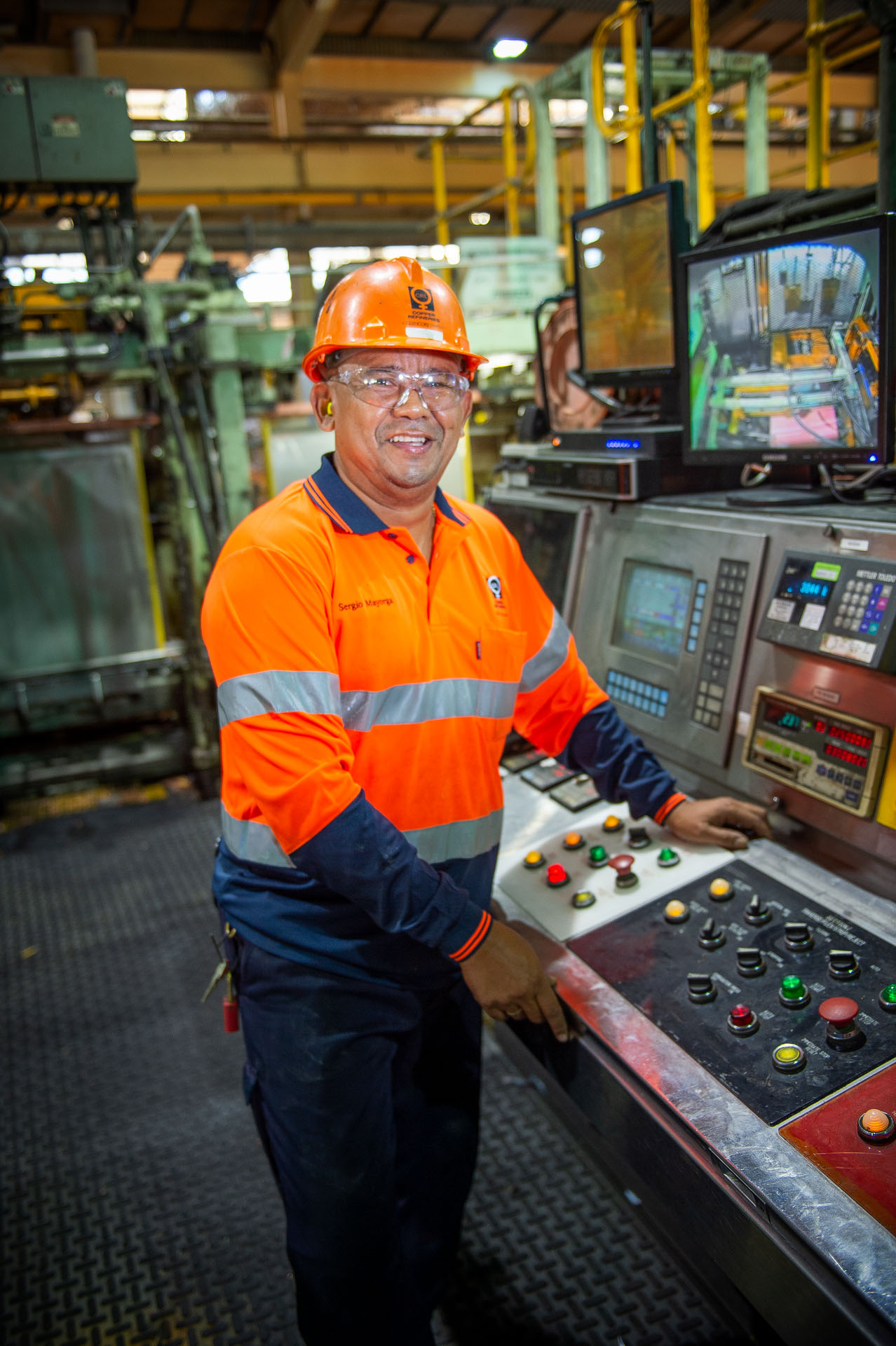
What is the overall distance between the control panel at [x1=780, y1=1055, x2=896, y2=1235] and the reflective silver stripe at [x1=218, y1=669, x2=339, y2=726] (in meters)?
0.79

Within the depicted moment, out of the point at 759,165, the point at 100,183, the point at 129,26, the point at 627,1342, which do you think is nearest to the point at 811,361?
the point at 627,1342

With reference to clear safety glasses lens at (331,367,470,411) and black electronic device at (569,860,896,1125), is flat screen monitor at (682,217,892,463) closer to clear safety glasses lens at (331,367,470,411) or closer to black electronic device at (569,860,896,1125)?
clear safety glasses lens at (331,367,470,411)

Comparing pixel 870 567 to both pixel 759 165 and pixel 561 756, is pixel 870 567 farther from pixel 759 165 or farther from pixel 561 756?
pixel 759 165

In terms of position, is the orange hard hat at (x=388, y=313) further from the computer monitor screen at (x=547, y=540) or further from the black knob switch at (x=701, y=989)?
the black knob switch at (x=701, y=989)

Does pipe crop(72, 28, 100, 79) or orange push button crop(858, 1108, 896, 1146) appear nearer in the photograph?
orange push button crop(858, 1108, 896, 1146)

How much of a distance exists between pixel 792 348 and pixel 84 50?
7993 millimetres

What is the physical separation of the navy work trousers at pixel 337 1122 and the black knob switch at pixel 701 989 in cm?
48

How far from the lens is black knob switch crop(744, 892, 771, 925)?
1414mm

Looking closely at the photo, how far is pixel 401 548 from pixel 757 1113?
95cm

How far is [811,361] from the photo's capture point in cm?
167

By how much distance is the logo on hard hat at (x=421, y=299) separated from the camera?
1480mm

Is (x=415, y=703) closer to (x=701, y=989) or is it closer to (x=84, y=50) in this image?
(x=701, y=989)

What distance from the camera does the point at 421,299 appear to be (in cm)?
149

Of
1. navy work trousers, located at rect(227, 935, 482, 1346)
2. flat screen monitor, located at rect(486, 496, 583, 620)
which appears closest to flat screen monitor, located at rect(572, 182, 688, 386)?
flat screen monitor, located at rect(486, 496, 583, 620)
